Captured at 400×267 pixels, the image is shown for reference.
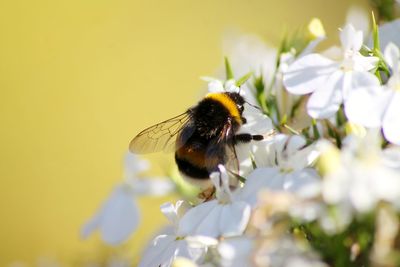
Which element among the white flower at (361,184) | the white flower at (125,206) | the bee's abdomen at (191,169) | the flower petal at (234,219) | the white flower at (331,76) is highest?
the white flower at (361,184)

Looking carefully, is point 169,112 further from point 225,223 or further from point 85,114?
point 225,223

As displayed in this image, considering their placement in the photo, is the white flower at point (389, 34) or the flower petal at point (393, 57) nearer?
the flower petal at point (393, 57)

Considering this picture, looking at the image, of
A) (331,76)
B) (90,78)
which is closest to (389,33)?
(331,76)

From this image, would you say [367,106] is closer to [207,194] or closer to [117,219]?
[207,194]

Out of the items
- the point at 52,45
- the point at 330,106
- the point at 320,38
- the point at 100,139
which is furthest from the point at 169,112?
the point at 330,106

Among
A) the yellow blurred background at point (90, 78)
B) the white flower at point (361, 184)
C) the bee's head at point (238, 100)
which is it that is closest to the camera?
the white flower at point (361, 184)

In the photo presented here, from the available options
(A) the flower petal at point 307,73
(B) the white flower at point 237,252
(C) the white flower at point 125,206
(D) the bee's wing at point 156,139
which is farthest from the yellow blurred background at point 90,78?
(B) the white flower at point 237,252

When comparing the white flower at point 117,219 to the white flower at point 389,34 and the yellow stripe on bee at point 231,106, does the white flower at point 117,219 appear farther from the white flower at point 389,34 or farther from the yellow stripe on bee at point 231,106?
the white flower at point 389,34
